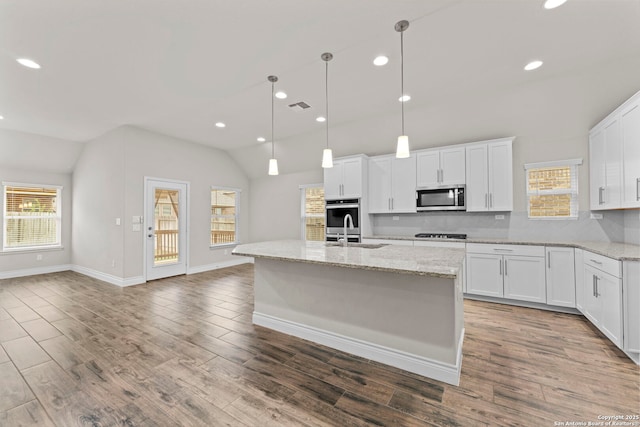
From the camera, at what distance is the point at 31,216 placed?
19.4ft

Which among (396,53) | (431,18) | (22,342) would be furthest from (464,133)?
(22,342)

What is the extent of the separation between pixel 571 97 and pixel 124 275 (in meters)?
7.30

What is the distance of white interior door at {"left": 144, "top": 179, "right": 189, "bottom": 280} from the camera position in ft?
18.4

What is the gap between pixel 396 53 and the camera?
8.85 feet

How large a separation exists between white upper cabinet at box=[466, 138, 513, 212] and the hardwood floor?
61.7 inches

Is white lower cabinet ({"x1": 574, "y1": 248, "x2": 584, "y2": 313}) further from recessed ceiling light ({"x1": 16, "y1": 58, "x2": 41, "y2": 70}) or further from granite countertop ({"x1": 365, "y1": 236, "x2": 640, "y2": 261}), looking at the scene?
recessed ceiling light ({"x1": 16, "y1": 58, "x2": 41, "y2": 70})

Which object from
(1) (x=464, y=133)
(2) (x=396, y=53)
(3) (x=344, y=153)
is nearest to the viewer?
(2) (x=396, y=53)

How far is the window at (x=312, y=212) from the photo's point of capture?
6426 mm

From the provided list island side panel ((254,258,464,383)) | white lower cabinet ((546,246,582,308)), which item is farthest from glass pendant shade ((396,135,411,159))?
white lower cabinet ((546,246,582,308))

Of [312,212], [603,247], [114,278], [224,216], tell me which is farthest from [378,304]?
[224,216]

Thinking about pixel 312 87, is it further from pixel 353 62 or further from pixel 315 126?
pixel 315 126

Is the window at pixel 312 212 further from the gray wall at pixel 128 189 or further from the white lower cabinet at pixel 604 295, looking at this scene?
the white lower cabinet at pixel 604 295

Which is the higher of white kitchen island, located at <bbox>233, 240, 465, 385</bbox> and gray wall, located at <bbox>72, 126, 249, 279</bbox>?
gray wall, located at <bbox>72, 126, 249, 279</bbox>

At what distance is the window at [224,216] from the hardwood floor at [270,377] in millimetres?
3409
